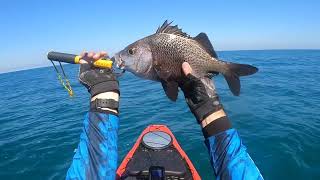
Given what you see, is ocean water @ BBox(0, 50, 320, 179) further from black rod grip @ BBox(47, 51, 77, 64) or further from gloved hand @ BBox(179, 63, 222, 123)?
black rod grip @ BBox(47, 51, 77, 64)

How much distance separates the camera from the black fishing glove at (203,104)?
3.39 m

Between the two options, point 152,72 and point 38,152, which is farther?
point 38,152

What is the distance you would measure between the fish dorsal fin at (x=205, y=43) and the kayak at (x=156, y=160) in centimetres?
254

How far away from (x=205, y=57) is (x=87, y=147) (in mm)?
1700

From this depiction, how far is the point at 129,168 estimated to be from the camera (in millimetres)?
5844

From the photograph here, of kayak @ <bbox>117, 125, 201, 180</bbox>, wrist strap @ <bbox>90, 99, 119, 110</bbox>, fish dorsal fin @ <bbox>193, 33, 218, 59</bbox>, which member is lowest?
kayak @ <bbox>117, 125, 201, 180</bbox>

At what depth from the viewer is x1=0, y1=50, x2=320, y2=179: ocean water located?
28.9ft

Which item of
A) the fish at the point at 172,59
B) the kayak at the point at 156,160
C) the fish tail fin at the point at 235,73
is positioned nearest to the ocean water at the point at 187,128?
the kayak at the point at 156,160

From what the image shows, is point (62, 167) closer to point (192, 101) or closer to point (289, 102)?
point (192, 101)

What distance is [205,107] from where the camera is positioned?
3.48 metres

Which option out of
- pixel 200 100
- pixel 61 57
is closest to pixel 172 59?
pixel 200 100

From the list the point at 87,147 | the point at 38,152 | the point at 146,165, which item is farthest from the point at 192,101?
the point at 38,152

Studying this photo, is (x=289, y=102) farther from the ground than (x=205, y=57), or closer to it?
closer to it

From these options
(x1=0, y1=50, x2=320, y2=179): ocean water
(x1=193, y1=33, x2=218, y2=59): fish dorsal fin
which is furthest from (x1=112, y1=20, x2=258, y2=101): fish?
(x1=0, y1=50, x2=320, y2=179): ocean water
